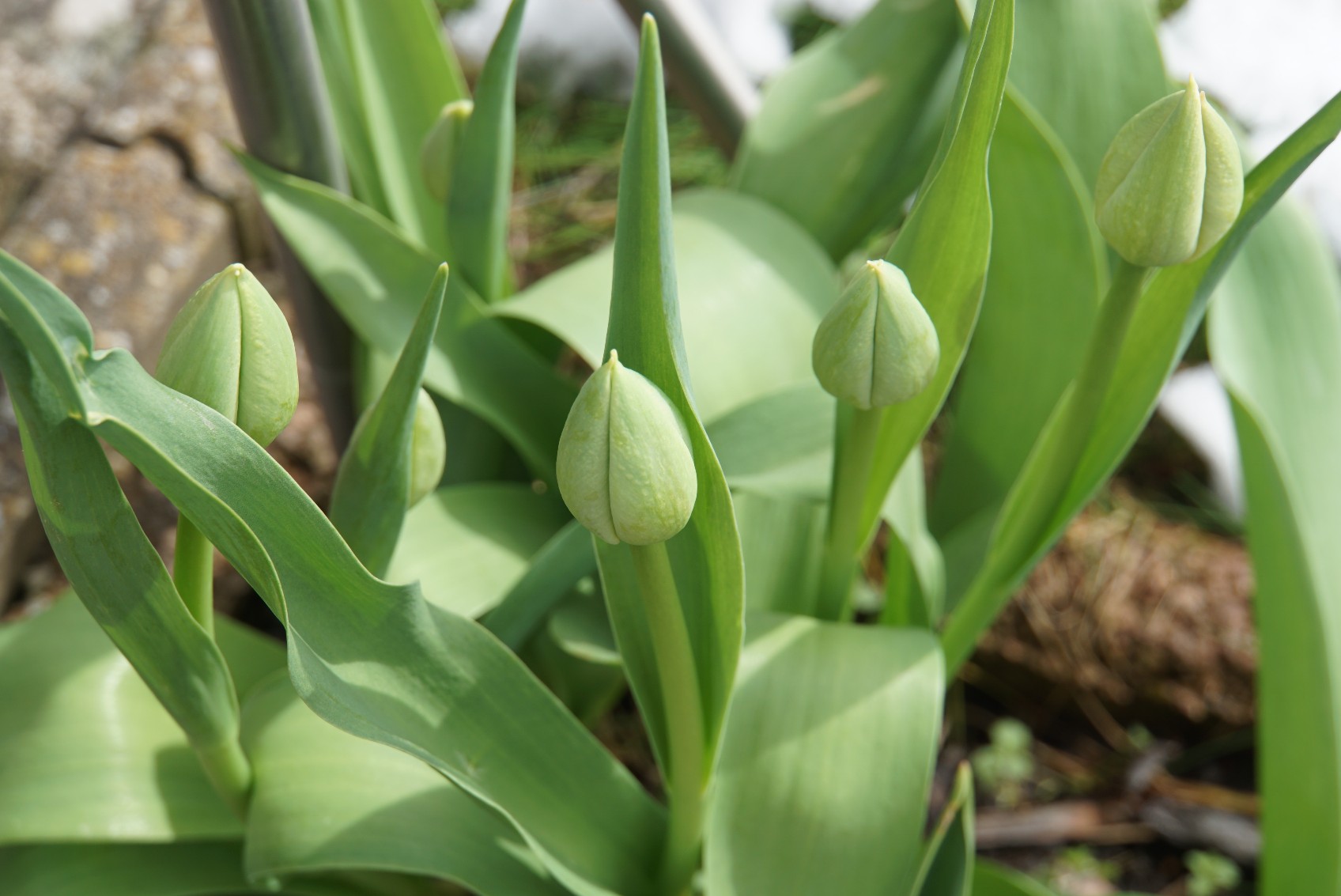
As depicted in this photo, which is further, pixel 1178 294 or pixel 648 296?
pixel 1178 294

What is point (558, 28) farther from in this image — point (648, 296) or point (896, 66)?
point (648, 296)

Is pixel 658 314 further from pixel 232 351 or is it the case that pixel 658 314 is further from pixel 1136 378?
pixel 1136 378

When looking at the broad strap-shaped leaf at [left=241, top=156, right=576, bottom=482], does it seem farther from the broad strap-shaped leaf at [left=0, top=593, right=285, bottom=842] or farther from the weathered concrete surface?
the weathered concrete surface

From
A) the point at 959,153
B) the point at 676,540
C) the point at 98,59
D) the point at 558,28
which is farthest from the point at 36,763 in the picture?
the point at 558,28

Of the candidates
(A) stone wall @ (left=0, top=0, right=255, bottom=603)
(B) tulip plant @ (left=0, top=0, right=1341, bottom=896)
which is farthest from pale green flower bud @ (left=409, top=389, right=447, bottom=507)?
→ (A) stone wall @ (left=0, top=0, right=255, bottom=603)

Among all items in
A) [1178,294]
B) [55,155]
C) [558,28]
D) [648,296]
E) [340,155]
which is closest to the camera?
[648,296]

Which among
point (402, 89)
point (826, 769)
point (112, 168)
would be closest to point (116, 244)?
point (112, 168)

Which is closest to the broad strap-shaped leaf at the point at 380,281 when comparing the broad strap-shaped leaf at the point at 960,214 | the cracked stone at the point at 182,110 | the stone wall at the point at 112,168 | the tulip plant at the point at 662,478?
the tulip plant at the point at 662,478
